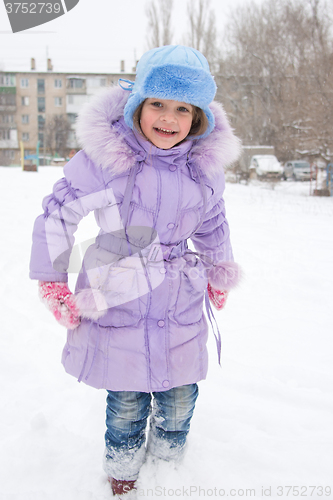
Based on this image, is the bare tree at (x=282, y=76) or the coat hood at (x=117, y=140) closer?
the coat hood at (x=117, y=140)

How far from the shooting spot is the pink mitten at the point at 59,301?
1.22 metres

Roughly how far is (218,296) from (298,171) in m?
18.1

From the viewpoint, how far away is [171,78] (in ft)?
3.90

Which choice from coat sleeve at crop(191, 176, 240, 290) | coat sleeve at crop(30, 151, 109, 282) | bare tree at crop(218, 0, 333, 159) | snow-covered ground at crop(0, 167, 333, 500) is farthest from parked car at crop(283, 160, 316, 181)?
coat sleeve at crop(30, 151, 109, 282)

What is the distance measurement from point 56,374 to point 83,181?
1.20m

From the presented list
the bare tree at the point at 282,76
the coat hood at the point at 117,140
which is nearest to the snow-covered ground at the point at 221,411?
the coat hood at the point at 117,140

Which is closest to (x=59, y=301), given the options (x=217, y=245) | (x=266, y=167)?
(x=217, y=245)

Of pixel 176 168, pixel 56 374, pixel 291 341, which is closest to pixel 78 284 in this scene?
pixel 176 168

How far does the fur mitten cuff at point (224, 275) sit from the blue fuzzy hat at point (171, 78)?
0.58 meters

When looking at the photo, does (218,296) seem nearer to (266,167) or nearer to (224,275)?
(224,275)

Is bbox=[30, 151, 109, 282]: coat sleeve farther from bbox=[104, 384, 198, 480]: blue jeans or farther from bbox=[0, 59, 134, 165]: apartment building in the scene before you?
bbox=[0, 59, 134, 165]: apartment building

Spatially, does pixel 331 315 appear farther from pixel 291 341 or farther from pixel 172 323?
pixel 172 323

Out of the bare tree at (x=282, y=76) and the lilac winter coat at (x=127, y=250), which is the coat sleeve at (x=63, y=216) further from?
the bare tree at (x=282, y=76)

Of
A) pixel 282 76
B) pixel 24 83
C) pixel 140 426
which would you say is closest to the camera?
pixel 140 426
